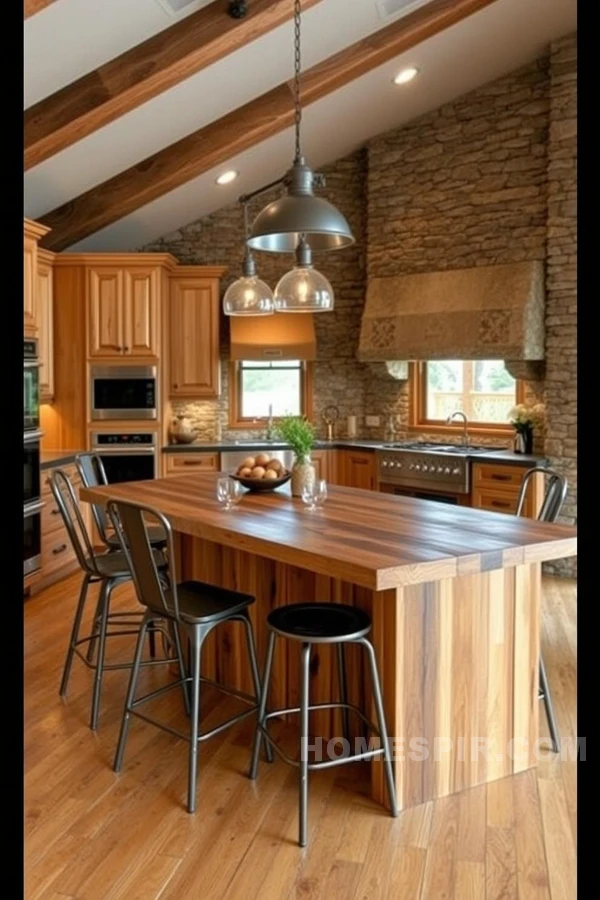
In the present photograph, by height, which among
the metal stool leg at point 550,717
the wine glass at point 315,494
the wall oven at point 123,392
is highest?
the wall oven at point 123,392

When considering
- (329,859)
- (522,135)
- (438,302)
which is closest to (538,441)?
(438,302)

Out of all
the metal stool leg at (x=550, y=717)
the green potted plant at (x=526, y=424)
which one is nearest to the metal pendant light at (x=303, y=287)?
the metal stool leg at (x=550, y=717)

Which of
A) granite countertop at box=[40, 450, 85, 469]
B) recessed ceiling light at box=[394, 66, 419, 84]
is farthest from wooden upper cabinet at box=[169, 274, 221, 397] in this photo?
recessed ceiling light at box=[394, 66, 419, 84]

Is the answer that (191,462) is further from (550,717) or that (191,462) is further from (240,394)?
(550,717)

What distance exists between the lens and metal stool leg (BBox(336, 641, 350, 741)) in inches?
120

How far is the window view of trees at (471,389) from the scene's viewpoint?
664 centimetres

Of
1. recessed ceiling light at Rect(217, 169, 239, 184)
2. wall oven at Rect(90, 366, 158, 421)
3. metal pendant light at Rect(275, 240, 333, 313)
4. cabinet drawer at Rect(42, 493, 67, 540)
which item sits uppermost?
recessed ceiling light at Rect(217, 169, 239, 184)

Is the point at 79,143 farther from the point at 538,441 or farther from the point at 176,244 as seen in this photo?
the point at 538,441

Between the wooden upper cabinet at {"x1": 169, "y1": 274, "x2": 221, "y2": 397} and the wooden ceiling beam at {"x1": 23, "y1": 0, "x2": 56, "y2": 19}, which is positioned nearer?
the wooden ceiling beam at {"x1": 23, "y1": 0, "x2": 56, "y2": 19}

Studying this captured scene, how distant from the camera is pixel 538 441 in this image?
244 inches

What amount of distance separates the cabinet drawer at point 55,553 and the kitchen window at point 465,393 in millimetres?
3301

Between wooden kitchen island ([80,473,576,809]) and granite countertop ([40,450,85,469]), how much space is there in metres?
2.48

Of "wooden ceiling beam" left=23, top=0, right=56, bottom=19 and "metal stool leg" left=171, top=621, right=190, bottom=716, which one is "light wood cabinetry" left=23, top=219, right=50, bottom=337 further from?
"metal stool leg" left=171, top=621, right=190, bottom=716

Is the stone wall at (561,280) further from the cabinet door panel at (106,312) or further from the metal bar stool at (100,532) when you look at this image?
the cabinet door panel at (106,312)
